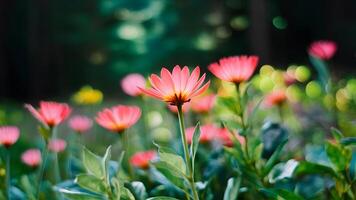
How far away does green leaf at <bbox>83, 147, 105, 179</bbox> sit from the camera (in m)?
0.84

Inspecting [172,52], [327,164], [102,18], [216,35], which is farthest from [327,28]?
[327,164]

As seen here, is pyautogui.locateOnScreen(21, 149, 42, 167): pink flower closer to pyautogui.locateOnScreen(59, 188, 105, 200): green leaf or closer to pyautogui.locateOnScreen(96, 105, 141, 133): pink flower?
pyautogui.locateOnScreen(96, 105, 141, 133): pink flower

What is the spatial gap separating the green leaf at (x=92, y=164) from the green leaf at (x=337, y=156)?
334 millimetres

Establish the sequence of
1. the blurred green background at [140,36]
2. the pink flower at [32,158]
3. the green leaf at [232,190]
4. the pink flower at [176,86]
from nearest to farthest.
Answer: the pink flower at [176,86]
the green leaf at [232,190]
the pink flower at [32,158]
the blurred green background at [140,36]

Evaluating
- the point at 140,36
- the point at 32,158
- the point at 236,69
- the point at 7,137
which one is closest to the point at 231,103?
the point at 236,69

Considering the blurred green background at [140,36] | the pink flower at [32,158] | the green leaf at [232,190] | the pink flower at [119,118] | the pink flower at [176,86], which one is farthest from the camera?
the blurred green background at [140,36]

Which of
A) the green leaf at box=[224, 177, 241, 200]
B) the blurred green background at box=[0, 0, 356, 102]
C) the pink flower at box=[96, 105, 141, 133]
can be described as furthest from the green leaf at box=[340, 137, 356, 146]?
the blurred green background at box=[0, 0, 356, 102]

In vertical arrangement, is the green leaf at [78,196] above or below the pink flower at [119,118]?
→ below

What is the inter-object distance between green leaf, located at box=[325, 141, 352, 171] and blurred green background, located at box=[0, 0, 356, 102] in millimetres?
6492

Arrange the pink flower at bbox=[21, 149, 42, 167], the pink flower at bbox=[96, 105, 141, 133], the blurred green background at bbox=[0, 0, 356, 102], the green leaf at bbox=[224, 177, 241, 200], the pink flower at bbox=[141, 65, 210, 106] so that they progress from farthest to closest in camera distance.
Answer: the blurred green background at bbox=[0, 0, 356, 102] → the pink flower at bbox=[21, 149, 42, 167] → the pink flower at bbox=[96, 105, 141, 133] → the green leaf at bbox=[224, 177, 241, 200] → the pink flower at bbox=[141, 65, 210, 106]

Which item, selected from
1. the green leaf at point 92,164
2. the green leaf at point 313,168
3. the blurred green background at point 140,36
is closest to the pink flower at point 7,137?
the green leaf at point 92,164

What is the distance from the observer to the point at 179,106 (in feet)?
2.57

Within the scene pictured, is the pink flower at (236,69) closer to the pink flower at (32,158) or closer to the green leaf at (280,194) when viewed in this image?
the green leaf at (280,194)

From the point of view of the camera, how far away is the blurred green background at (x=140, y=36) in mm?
7598
